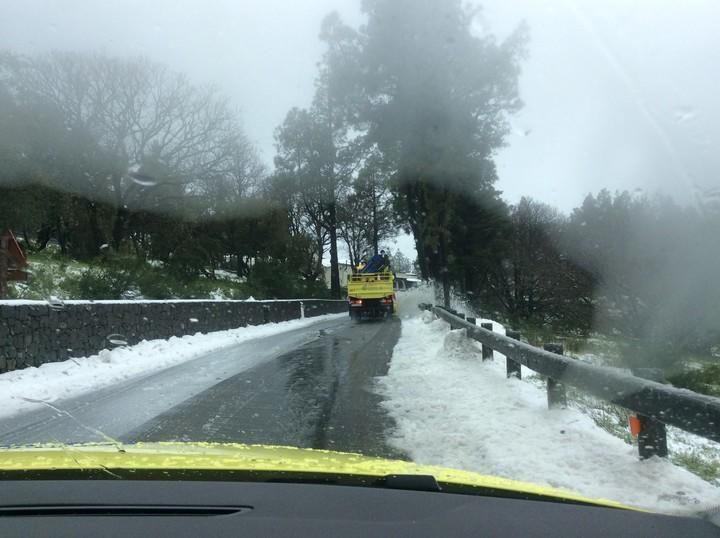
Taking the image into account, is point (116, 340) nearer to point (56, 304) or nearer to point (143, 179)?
point (56, 304)

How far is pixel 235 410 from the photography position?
7586 millimetres

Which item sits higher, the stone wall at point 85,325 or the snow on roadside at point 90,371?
the stone wall at point 85,325

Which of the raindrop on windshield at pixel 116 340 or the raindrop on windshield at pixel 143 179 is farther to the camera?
the raindrop on windshield at pixel 143 179

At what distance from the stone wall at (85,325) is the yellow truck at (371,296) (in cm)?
1265

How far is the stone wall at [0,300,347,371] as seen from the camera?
9836 millimetres

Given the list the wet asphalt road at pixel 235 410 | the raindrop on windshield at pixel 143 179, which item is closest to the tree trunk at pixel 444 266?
the raindrop on windshield at pixel 143 179

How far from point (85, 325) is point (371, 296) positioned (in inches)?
838

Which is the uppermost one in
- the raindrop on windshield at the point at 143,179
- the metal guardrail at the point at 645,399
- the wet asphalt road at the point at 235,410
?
the raindrop on windshield at the point at 143,179

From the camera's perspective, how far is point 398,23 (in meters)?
31.0

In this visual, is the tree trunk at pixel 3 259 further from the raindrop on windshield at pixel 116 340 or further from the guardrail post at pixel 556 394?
the guardrail post at pixel 556 394

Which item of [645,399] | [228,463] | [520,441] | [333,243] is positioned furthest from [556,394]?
[333,243]

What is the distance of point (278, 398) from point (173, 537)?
6416 mm

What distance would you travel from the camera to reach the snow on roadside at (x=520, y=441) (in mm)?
4020

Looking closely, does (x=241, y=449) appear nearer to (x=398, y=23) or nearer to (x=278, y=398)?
(x=278, y=398)
